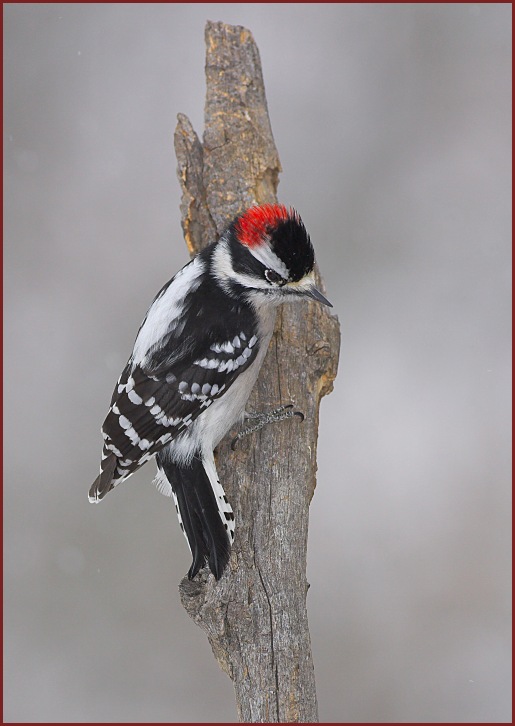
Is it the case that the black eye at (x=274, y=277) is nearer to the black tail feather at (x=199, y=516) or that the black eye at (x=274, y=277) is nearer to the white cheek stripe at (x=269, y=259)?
the white cheek stripe at (x=269, y=259)

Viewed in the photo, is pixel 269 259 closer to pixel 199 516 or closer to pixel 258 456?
pixel 258 456

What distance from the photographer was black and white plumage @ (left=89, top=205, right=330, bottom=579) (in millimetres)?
2252

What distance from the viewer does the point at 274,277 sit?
7.48 ft

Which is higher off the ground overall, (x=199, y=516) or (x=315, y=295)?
(x=315, y=295)

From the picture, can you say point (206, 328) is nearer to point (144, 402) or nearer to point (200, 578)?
point (144, 402)

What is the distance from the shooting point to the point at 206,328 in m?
2.35

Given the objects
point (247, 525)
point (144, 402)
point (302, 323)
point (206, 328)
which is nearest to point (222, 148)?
point (302, 323)

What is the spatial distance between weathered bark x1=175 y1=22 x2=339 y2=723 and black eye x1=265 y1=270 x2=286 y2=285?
1.31 ft

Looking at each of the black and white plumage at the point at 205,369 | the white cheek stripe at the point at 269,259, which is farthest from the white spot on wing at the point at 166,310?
the white cheek stripe at the point at 269,259

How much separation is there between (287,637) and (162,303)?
1.03 metres

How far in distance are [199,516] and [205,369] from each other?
0.42m

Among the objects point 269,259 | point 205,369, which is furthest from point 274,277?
point 205,369

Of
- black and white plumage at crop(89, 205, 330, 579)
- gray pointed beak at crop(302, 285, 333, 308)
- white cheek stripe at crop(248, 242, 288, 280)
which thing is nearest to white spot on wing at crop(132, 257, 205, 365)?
black and white plumage at crop(89, 205, 330, 579)

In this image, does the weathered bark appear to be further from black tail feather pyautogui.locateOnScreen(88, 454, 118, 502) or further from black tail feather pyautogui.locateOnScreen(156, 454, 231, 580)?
black tail feather pyautogui.locateOnScreen(88, 454, 118, 502)
